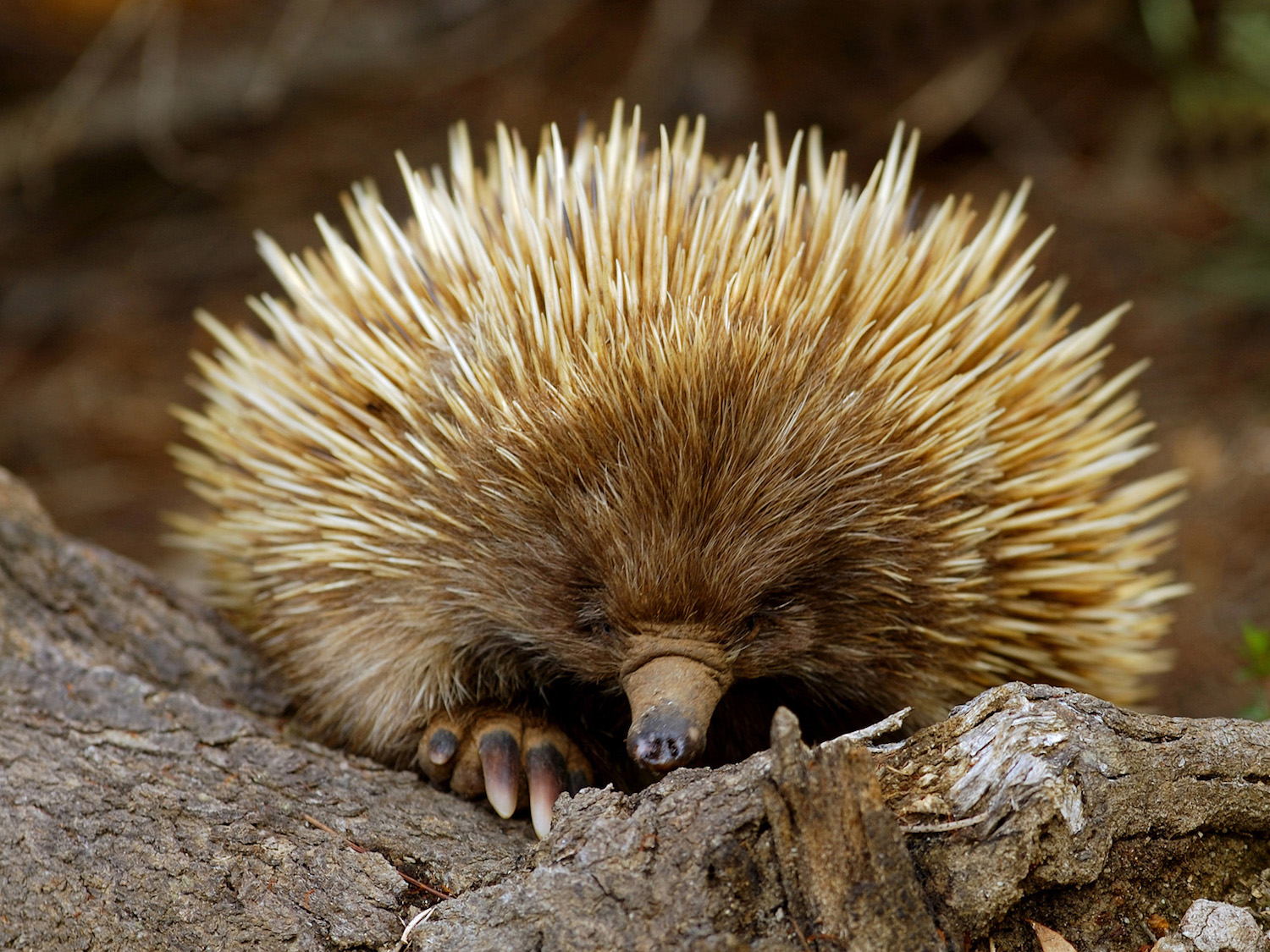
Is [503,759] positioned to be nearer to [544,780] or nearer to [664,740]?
[544,780]

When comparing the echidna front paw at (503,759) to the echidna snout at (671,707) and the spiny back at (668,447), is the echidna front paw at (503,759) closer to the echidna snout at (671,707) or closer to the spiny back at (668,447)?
the spiny back at (668,447)

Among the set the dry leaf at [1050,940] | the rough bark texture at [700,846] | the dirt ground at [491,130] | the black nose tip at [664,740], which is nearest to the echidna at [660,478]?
the black nose tip at [664,740]

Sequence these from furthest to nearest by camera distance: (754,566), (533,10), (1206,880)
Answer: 1. (533,10)
2. (754,566)
3. (1206,880)

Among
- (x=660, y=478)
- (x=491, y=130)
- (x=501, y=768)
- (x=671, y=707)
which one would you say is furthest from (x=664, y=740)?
(x=491, y=130)

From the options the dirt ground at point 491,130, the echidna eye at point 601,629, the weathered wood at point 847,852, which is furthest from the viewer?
→ the dirt ground at point 491,130

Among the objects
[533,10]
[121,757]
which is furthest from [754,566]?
[533,10]

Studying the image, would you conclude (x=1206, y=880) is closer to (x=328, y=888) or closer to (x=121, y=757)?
(x=328, y=888)

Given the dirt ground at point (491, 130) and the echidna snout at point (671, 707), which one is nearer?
the echidna snout at point (671, 707)

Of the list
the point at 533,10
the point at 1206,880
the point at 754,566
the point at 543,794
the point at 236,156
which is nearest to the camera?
the point at 1206,880

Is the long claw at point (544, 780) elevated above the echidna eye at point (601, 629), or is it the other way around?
the echidna eye at point (601, 629)
